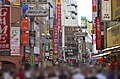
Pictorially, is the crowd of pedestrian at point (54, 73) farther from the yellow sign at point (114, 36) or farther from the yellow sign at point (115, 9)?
the yellow sign at point (114, 36)

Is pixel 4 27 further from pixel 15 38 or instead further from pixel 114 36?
pixel 15 38

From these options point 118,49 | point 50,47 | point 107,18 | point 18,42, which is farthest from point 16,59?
point 50,47

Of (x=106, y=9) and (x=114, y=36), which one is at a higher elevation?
(x=106, y=9)

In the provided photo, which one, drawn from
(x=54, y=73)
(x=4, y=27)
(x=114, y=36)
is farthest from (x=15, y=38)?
(x=54, y=73)

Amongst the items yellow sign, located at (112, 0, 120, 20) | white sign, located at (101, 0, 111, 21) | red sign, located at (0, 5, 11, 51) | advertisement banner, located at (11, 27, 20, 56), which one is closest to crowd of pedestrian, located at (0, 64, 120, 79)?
red sign, located at (0, 5, 11, 51)

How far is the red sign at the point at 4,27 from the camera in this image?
2900 cm

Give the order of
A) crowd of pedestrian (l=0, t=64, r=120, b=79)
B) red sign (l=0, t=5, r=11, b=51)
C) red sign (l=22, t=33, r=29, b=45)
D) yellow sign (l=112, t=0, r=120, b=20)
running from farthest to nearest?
1. red sign (l=22, t=33, r=29, b=45)
2. yellow sign (l=112, t=0, r=120, b=20)
3. red sign (l=0, t=5, r=11, b=51)
4. crowd of pedestrian (l=0, t=64, r=120, b=79)

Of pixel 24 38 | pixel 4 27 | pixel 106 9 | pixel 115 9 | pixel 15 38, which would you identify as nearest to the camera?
pixel 4 27

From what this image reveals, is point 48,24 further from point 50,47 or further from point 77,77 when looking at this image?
point 77,77

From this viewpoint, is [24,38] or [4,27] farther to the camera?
[24,38]

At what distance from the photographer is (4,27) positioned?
30.0 m

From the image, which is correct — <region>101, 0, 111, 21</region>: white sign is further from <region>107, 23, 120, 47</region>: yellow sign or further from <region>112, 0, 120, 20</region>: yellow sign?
<region>107, 23, 120, 47</region>: yellow sign

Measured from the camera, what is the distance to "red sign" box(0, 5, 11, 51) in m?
29.0

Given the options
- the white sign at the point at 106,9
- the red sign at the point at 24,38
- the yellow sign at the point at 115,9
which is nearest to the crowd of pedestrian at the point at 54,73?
the yellow sign at the point at 115,9
